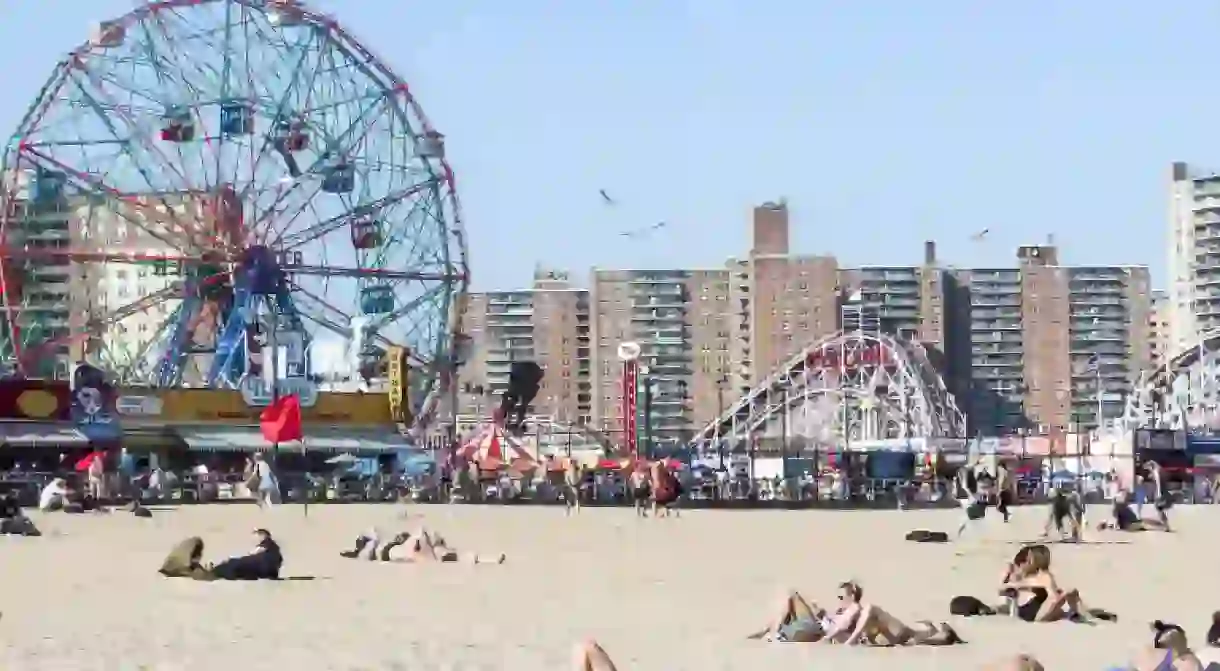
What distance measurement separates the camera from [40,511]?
1695 inches

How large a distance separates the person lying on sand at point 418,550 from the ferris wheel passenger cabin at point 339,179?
3966 cm

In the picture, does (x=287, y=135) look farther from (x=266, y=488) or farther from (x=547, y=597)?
(x=547, y=597)

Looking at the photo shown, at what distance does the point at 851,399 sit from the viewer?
156m

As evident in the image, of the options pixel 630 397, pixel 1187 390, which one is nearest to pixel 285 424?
pixel 630 397

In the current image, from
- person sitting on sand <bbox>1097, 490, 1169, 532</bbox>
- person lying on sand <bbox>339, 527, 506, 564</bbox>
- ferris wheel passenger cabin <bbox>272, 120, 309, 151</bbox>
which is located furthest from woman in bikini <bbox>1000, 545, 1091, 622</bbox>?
ferris wheel passenger cabin <bbox>272, 120, 309, 151</bbox>

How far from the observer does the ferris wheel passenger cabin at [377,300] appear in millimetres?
69188

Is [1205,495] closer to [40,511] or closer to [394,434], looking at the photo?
[394,434]

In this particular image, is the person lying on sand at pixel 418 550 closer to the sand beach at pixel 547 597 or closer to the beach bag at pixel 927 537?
the sand beach at pixel 547 597

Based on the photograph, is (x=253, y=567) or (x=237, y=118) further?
(x=237, y=118)

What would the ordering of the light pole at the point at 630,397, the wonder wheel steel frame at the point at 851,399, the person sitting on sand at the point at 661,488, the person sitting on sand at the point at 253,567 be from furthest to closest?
the wonder wheel steel frame at the point at 851,399 → the light pole at the point at 630,397 → the person sitting on sand at the point at 661,488 → the person sitting on sand at the point at 253,567

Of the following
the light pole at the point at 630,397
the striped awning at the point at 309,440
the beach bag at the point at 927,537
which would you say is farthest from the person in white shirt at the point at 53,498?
the light pole at the point at 630,397

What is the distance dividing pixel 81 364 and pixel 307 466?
25.9ft

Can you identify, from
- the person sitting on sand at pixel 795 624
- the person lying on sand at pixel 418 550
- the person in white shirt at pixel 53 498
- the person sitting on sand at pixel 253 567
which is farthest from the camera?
the person in white shirt at pixel 53 498

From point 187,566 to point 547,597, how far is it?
4036 mm
